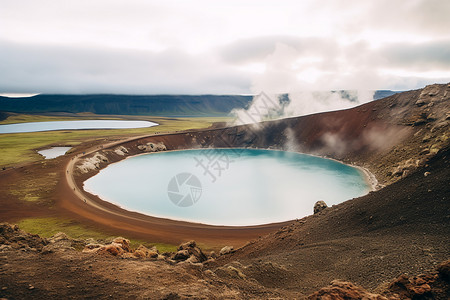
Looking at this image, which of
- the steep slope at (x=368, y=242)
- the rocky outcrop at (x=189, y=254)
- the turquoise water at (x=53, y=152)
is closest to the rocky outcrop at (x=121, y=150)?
the turquoise water at (x=53, y=152)

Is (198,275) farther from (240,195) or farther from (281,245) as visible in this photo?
(240,195)

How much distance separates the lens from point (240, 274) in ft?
39.9

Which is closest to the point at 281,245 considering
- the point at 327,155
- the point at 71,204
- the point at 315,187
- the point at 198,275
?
the point at 198,275

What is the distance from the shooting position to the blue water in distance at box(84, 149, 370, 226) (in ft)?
114

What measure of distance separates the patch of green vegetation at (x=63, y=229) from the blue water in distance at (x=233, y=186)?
7.66 metres

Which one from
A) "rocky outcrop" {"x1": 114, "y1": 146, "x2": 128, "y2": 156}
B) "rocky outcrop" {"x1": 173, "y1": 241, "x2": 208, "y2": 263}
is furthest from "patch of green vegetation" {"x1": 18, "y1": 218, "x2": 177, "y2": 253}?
"rocky outcrop" {"x1": 114, "y1": 146, "x2": 128, "y2": 156}

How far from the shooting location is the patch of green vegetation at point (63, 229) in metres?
26.9

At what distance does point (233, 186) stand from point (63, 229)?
26.7 metres

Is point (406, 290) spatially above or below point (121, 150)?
above

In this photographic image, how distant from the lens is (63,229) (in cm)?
2920

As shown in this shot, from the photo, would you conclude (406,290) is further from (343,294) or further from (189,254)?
(189,254)

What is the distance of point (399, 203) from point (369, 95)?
157 metres

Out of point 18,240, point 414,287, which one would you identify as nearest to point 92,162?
point 18,240

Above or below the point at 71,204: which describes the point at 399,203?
above
